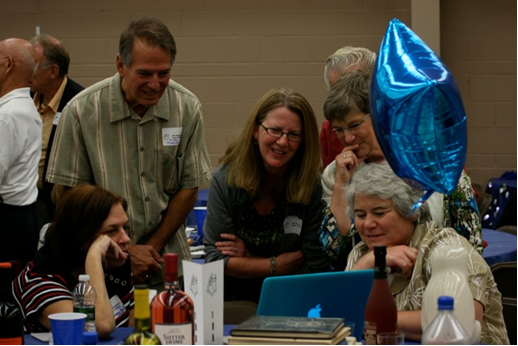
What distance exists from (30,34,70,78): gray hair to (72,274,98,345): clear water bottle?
2591mm

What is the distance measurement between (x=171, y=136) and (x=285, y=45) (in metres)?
3.64

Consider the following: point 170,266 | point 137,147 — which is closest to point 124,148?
point 137,147

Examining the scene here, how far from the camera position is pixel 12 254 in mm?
3762

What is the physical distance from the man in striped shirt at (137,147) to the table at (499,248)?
58.2 inches

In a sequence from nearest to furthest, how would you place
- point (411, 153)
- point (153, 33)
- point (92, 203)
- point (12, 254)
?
point (411, 153)
point (92, 203)
point (153, 33)
point (12, 254)

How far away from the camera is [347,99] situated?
2.66m

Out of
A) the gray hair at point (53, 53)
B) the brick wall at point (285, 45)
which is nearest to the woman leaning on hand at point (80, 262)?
the gray hair at point (53, 53)

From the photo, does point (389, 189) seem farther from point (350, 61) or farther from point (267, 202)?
point (350, 61)

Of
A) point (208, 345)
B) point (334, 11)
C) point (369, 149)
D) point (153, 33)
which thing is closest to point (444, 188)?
point (208, 345)

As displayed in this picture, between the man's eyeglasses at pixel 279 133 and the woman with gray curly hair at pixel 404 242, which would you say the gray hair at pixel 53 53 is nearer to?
the man's eyeglasses at pixel 279 133

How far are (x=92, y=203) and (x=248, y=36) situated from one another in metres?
4.32

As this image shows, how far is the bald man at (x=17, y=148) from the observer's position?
3668mm

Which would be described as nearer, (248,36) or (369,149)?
(369,149)

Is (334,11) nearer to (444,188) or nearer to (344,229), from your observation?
(344,229)
